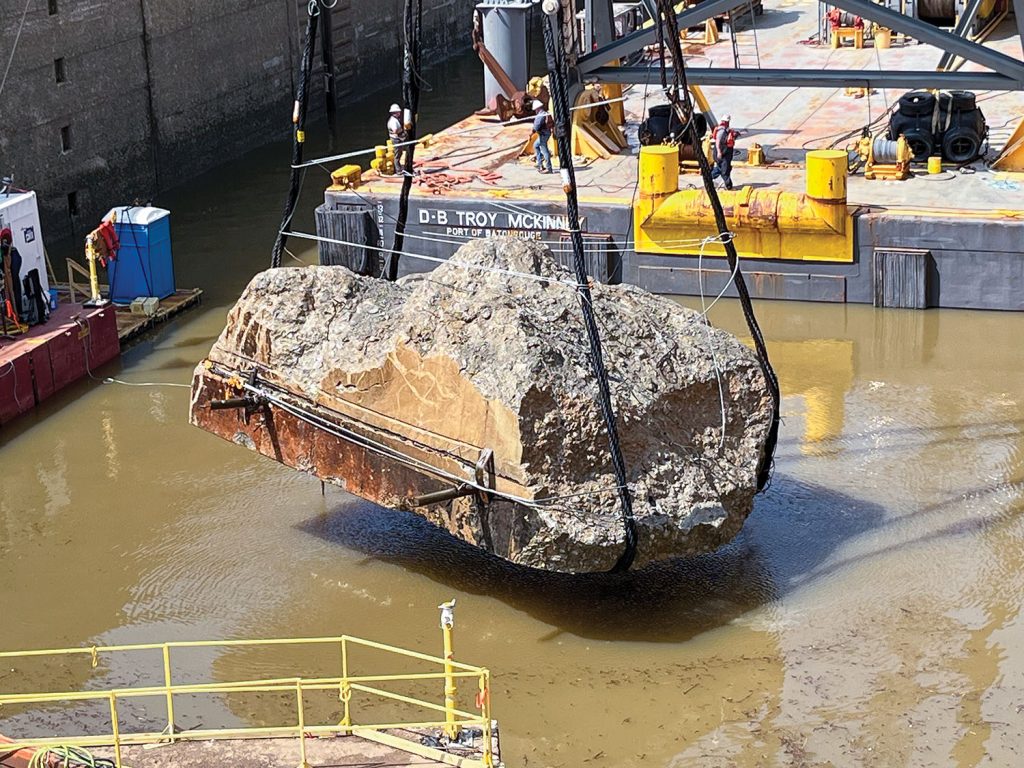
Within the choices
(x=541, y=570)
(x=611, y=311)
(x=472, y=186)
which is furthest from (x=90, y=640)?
(x=472, y=186)

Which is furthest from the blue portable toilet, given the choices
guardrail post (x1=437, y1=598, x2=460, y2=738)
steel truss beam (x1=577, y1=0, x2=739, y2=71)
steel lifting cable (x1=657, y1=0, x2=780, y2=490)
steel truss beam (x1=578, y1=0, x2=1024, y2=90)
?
guardrail post (x1=437, y1=598, x2=460, y2=738)

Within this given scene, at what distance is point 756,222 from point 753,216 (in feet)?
0.29

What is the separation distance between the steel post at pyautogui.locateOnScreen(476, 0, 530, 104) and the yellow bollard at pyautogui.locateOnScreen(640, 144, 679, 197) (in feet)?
16.3

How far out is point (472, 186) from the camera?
76.5 feet

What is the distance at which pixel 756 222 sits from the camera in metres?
21.4

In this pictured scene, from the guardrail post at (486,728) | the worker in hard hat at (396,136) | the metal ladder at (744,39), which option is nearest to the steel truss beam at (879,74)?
the worker in hard hat at (396,136)

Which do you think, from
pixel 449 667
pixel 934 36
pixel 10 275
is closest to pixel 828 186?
pixel 934 36

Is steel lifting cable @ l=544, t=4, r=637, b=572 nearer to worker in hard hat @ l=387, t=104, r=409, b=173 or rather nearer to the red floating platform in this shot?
the red floating platform

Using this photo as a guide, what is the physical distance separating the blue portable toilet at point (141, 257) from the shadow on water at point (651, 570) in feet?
22.4

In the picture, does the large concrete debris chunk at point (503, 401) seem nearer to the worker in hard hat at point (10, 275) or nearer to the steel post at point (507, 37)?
the worker in hard hat at point (10, 275)

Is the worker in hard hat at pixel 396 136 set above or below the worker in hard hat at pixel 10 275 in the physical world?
above

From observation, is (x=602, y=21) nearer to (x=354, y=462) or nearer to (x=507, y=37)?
(x=507, y=37)

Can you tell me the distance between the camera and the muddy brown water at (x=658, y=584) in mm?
12531

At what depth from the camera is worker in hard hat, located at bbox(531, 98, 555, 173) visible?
23391 mm
